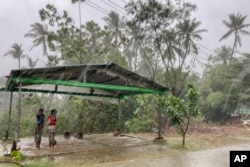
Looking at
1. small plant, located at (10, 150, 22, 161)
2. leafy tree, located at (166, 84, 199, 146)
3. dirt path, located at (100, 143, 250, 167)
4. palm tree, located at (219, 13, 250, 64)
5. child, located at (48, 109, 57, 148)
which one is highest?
palm tree, located at (219, 13, 250, 64)

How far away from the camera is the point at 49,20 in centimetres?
1862

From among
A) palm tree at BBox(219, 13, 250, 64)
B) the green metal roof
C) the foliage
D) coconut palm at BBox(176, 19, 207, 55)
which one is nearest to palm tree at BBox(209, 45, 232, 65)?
palm tree at BBox(219, 13, 250, 64)

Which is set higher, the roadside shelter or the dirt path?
the roadside shelter

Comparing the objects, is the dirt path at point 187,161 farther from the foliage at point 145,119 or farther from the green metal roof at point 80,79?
the foliage at point 145,119

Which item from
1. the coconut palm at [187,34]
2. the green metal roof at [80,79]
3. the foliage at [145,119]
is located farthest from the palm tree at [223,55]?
the green metal roof at [80,79]

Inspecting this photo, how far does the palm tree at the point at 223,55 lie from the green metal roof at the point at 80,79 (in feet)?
124

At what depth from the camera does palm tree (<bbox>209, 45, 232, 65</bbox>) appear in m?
48.8

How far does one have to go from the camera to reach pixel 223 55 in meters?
49.2

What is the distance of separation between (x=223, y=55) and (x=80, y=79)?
41451 millimetres

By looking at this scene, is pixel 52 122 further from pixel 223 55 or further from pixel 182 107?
pixel 223 55

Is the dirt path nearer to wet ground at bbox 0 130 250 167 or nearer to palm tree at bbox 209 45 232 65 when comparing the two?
wet ground at bbox 0 130 250 167

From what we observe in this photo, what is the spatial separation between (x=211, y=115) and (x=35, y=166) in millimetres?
27656

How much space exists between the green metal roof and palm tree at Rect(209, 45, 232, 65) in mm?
37735

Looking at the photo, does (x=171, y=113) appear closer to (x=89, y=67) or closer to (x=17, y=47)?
(x=89, y=67)
